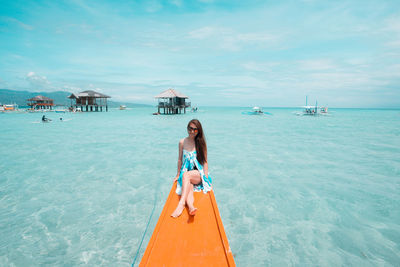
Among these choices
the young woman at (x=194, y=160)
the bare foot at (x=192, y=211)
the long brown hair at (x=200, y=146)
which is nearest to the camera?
the bare foot at (x=192, y=211)

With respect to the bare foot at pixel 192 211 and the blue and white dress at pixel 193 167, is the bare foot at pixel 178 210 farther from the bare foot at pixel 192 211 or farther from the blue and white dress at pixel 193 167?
the blue and white dress at pixel 193 167

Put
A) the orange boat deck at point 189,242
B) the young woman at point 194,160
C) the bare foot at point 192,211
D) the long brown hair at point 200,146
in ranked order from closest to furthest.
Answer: the orange boat deck at point 189,242, the bare foot at point 192,211, the young woman at point 194,160, the long brown hair at point 200,146

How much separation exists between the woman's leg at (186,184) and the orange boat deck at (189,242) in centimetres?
7

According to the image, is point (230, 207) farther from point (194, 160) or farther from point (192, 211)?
point (192, 211)

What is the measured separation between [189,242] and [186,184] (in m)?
0.93

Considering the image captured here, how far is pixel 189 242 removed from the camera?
2150 mm

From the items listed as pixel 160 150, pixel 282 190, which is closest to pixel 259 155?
pixel 282 190

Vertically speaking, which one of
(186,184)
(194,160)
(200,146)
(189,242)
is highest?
(200,146)

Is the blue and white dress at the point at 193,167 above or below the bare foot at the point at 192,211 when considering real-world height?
above

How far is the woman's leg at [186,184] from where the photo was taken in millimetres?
2662

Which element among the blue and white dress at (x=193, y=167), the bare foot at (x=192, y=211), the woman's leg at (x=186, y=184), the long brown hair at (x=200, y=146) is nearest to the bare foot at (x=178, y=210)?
the woman's leg at (x=186, y=184)

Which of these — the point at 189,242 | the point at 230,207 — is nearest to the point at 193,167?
the point at 189,242

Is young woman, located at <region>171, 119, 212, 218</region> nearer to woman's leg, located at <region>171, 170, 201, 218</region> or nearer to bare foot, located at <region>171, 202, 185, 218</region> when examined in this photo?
woman's leg, located at <region>171, 170, 201, 218</region>

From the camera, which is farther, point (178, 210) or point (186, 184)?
point (186, 184)
